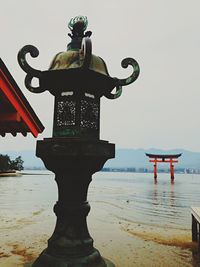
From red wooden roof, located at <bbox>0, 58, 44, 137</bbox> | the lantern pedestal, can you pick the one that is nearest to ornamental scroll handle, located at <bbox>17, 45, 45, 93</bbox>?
red wooden roof, located at <bbox>0, 58, 44, 137</bbox>

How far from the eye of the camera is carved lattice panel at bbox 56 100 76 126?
4051 millimetres

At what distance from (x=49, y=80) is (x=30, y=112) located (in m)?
1.01

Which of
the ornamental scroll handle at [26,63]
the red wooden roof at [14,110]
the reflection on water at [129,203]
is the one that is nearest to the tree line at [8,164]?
the reflection on water at [129,203]

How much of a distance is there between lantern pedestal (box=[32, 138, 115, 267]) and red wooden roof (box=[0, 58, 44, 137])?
1053 millimetres

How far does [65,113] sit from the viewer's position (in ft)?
13.5

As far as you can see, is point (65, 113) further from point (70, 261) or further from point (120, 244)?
point (120, 244)

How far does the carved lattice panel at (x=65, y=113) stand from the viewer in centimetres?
405

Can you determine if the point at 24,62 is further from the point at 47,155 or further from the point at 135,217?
the point at 135,217

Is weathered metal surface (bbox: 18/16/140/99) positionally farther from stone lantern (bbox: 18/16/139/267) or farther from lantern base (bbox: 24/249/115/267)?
lantern base (bbox: 24/249/115/267)

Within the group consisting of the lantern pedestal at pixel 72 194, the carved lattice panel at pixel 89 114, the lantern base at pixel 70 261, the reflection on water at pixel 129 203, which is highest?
the carved lattice panel at pixel 89 114

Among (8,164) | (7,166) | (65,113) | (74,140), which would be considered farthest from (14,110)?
(8,164)

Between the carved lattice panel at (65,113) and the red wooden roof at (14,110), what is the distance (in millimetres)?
809

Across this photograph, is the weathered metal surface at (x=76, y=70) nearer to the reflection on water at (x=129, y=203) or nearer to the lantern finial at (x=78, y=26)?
the lantern finial at (x=78, y=26)

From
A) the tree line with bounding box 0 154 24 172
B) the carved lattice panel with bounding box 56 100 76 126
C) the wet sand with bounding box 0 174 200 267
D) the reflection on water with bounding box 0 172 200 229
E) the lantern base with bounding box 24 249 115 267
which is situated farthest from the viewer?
the tree line with bounding box 0 154 24 172
